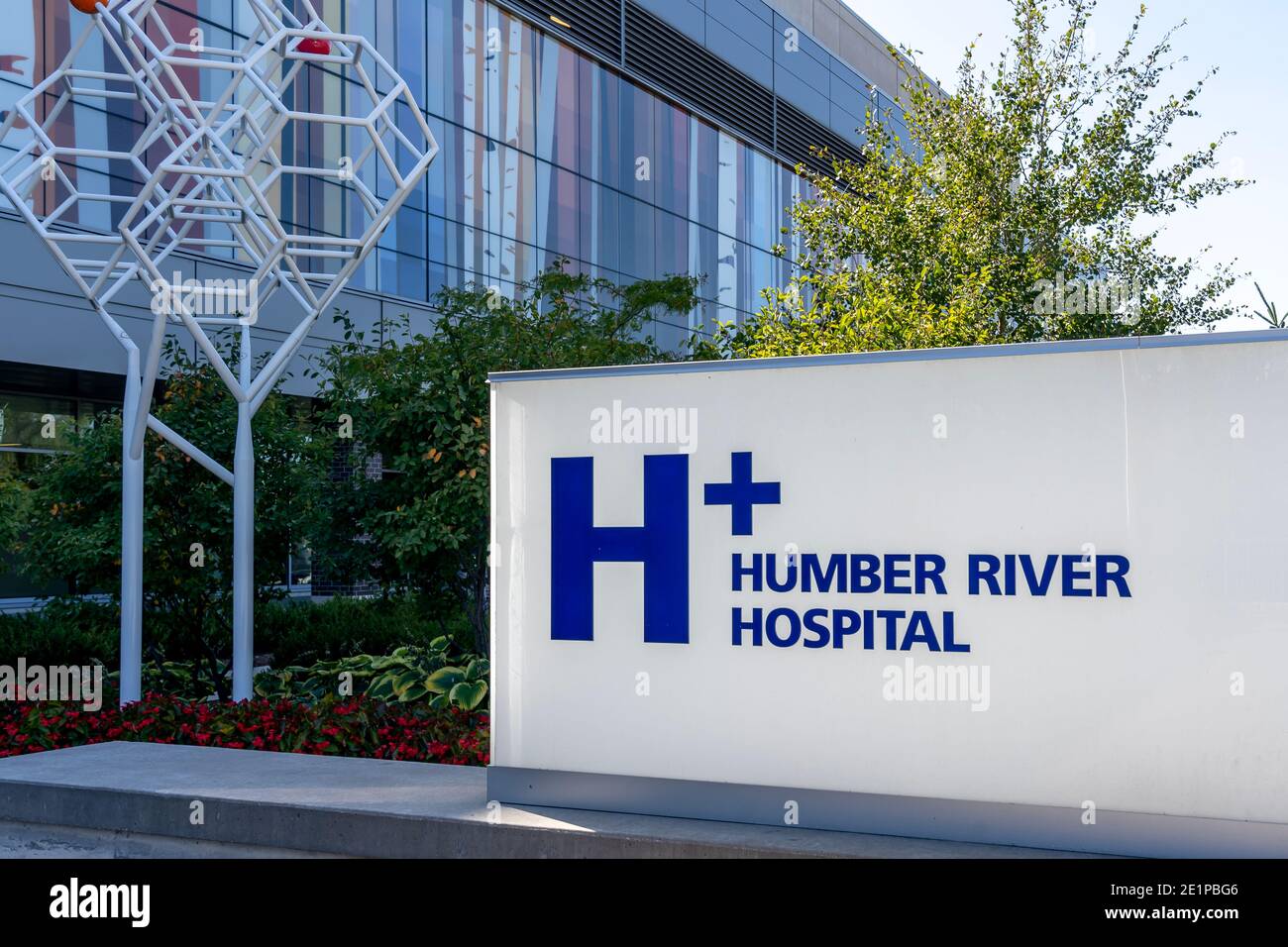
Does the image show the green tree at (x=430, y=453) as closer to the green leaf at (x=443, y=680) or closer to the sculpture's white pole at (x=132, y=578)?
the green leaf at (x=443, y=680)

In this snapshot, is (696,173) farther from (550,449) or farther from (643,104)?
(550,449)

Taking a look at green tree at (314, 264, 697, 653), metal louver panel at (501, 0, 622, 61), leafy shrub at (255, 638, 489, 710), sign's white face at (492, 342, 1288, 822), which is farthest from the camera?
metal louver panel at (501, 0, 622, 61)

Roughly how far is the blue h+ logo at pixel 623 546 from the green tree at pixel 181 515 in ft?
22.2

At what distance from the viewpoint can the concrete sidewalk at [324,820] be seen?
21.7 feet

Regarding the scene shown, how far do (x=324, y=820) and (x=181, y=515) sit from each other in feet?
23.7

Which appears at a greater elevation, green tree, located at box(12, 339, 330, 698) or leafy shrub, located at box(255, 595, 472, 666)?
green tree, located at box(12, 339, 330, 698)

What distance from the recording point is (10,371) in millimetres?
24031

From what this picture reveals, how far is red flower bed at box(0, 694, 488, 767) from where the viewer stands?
9.79m

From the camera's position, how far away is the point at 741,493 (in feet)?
23.2

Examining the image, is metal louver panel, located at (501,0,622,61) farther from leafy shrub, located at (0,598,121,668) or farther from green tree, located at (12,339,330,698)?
green tree, located at (12,339,330,698)

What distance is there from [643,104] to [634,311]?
1854 cm

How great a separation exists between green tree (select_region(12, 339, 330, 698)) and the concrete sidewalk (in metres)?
4.80

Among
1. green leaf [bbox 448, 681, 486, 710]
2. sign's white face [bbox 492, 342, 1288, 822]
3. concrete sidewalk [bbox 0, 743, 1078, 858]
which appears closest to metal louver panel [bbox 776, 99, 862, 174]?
green leaf [bbox 448, 681, 486, 710]
